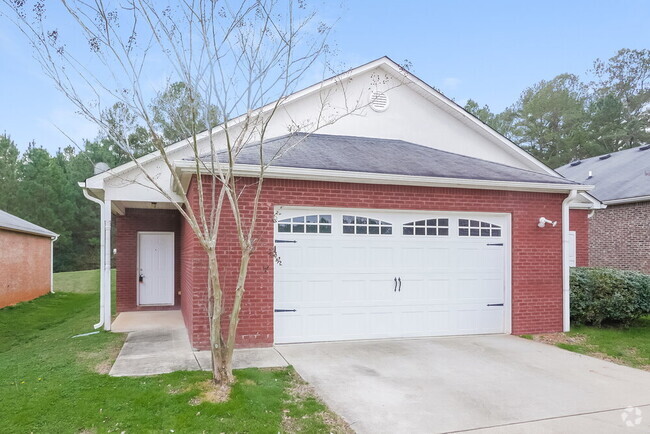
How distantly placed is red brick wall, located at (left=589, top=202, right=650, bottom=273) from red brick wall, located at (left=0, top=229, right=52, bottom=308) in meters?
20.5

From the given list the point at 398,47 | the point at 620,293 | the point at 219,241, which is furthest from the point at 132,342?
the point at 620,293

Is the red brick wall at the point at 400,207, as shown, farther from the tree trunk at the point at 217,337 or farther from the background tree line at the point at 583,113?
the background tree line at the point at 583,113

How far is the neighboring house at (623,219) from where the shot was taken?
48.6 ft

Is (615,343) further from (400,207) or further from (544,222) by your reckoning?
(400,207)

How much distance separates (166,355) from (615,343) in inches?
304

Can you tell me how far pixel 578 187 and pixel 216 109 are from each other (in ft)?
22.7

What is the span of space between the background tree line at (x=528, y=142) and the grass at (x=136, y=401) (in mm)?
20952

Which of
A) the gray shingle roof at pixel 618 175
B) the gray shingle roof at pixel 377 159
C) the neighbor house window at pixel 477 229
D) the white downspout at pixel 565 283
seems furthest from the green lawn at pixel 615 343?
the gray shingle roof at pixel 618 175

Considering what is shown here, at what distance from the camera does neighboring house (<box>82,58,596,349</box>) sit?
7.13 metres

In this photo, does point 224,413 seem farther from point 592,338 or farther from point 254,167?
point 592,338

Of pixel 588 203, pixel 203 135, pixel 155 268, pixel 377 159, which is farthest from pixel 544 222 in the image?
pixel 155 268

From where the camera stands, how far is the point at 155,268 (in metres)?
12.2

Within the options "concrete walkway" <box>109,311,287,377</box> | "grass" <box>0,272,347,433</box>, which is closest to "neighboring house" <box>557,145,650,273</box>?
"concrete walkway" <box>109,311,287,377</box>

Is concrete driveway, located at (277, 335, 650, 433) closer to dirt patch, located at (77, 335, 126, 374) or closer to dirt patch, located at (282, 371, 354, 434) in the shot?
dirt patch, located at (282, 371, 354, 434)
